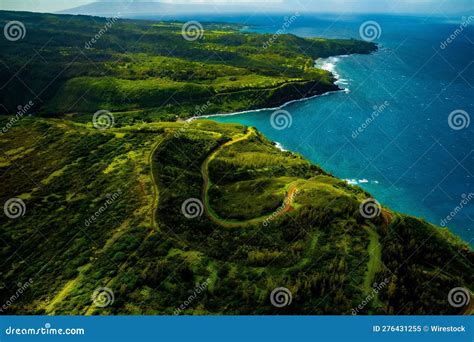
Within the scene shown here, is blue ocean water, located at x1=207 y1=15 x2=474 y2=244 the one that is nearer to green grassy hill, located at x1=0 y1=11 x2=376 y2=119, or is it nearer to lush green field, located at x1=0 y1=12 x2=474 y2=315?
lush green field, located at x1=0 y1=12 x2=474 y2=315

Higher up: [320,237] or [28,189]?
[320,237]

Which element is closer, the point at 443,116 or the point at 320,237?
the point at 320,237

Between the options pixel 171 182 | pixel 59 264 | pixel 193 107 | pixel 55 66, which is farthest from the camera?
pixel 55 66

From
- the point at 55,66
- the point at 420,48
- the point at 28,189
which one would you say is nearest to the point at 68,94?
the point at 55,66

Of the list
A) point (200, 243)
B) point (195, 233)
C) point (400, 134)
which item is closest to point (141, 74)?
point (400, 134)

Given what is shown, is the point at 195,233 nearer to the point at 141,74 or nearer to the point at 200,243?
the point at 200,243

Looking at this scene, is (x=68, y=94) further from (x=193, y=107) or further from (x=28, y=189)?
(x=28, y=189)
